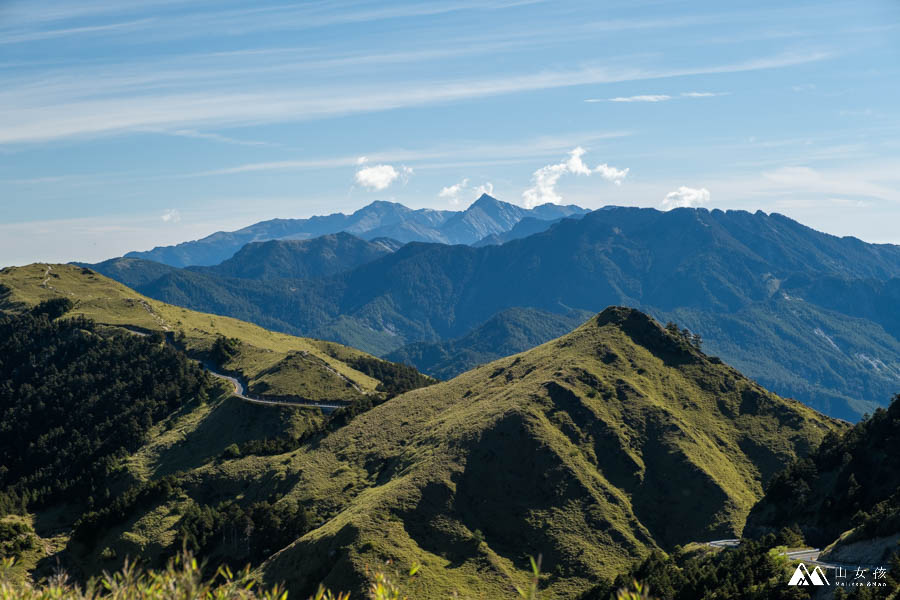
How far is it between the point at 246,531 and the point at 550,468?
5688 centimetres

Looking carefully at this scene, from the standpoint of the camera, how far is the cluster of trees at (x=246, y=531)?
12306cm

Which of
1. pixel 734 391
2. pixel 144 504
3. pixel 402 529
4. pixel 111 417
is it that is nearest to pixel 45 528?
pixel 144 504

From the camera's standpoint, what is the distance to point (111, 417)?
194 meters

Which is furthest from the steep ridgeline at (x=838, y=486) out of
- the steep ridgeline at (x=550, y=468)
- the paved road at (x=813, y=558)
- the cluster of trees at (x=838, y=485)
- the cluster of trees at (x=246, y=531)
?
the cluster of trees at (x=246, y=531)

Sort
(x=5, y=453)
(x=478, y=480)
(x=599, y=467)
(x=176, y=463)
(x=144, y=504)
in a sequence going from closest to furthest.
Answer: (x=478, y=480) < (x=599, y=467) < (x=144, y=504) < (x=176, y=463) < (x=5, y=453)

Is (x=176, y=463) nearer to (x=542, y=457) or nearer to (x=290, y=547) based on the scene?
(x=290, y=547)

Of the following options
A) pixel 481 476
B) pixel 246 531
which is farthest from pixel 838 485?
pixel 246 531

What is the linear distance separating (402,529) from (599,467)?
45.3 meters

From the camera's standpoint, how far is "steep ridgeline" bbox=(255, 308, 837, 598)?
109m

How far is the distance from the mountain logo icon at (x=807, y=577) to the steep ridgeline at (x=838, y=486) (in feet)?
73.5

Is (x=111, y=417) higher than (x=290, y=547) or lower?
higher

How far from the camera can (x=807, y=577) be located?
67.9 meters

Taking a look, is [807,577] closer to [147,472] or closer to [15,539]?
[15,539]

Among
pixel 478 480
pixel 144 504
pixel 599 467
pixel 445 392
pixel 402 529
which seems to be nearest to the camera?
pixel 402 529
